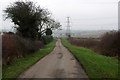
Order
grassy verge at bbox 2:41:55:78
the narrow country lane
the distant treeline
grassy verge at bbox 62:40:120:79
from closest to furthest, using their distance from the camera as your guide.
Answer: grassy verge at bbox 62:40:120:79
the narrow country lane
grassy verge at bbox 2:41:55:78
the distant treeline

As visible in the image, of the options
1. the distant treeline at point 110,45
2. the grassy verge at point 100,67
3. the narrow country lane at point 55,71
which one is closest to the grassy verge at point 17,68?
the narrow country lane at point 55,71

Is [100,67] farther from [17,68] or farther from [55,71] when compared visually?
[17,68]

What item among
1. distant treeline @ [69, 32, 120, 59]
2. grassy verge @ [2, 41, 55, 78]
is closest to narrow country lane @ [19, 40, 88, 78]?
grassy verge @ [2, 41, 55, 78]

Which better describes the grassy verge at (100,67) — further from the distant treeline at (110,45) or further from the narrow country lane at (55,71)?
the distant treeline at (110,45)

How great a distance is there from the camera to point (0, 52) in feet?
46.2

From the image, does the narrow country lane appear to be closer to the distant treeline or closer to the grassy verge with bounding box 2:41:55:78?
the grassy verge with bounding box 2:41:55:78

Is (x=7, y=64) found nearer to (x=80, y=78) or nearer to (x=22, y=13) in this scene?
(x=80, y=78)

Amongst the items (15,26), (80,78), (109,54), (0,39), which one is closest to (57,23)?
(15,26)

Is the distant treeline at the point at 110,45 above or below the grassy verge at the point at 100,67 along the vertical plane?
above

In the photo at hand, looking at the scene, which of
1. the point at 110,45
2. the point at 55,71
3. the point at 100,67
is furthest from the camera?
the point at 110,45

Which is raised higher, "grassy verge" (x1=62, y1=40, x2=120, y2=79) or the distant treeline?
the distant treeline

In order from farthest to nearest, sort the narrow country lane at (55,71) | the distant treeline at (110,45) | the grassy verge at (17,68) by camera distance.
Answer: the distant treeline at (110,45), the grassy verge at (17,68), the narrow country lane at (55,71)

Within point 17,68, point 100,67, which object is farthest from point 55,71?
point 100,67

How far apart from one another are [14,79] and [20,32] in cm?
1973
